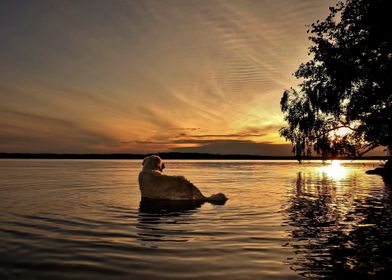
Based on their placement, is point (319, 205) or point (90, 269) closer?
point (90, 269)

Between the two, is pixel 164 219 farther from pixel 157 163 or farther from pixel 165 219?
pixel 157 163

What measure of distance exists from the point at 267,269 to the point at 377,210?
10.8 m

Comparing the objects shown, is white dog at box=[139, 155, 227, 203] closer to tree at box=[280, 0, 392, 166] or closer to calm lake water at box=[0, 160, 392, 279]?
calm lake water at box=[0, 160, 392, 279]

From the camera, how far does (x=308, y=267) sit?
7.35m

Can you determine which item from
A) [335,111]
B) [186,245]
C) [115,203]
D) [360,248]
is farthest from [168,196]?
[335,111]

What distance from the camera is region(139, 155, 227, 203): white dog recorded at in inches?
709

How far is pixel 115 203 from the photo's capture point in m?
17.2

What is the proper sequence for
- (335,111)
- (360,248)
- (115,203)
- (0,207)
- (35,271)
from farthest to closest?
(335,111), (115,203), (0,207), (360,248), (35,271)

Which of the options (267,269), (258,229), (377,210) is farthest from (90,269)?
(377,210)

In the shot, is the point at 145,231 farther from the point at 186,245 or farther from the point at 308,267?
the point at 308,267

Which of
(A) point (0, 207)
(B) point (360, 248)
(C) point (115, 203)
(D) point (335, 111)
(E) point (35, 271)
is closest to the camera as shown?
(E) point (35, 271)

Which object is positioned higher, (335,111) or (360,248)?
(335,111)

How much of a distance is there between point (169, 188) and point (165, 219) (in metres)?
5.13

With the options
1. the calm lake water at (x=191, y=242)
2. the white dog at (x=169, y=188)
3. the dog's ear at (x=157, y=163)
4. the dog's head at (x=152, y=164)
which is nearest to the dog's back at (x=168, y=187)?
the white dog at (x=169, y=188)
